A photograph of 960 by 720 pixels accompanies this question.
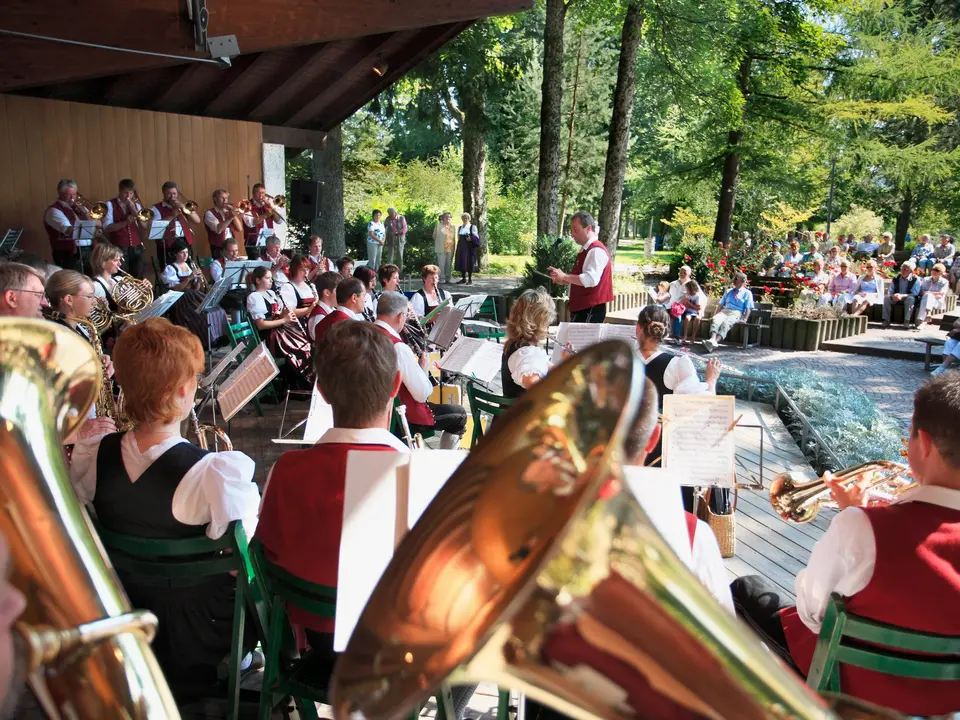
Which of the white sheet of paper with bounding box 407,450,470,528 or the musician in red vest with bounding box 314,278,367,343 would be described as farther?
the musician in red vest with bounding box 314,278,367,343

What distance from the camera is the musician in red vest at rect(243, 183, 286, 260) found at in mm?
10898

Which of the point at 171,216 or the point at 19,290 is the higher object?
the point at 171,216

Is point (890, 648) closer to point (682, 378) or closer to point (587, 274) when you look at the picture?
point (682, 378)

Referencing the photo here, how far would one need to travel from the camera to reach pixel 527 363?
3822 millimetres

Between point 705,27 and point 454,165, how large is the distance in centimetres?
1405

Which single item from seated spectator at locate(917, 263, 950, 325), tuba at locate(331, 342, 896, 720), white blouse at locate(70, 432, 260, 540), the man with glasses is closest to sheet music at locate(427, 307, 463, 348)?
the man with glasses

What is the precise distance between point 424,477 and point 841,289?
13.1 meters

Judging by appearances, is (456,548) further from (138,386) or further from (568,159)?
(568,159)

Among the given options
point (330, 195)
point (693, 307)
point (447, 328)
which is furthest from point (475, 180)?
point (447, 328)

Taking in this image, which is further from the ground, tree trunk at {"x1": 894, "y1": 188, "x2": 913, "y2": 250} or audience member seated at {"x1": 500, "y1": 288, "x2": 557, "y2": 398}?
tree trunk at {"x1": 894, "y1": 188, "x2": 913, "y2": 250}

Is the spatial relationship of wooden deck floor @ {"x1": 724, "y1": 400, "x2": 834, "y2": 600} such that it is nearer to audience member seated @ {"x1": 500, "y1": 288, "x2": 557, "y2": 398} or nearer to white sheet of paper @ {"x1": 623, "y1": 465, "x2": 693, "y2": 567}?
audience member seated @ {"x1": 500, "y1": 288, "x2": 557, "y2": 398}

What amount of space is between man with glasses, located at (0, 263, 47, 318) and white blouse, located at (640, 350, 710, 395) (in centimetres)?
296

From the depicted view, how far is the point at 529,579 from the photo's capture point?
77cm

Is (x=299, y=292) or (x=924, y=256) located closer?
(x=299, y=292)
